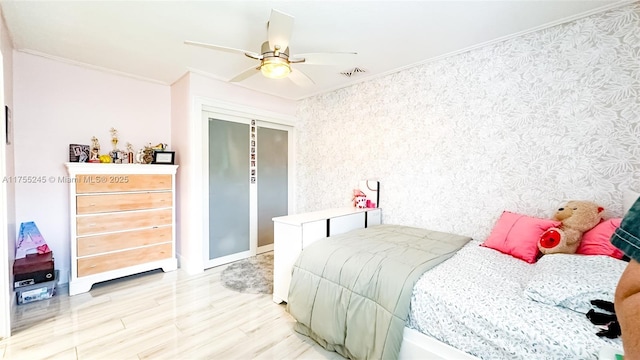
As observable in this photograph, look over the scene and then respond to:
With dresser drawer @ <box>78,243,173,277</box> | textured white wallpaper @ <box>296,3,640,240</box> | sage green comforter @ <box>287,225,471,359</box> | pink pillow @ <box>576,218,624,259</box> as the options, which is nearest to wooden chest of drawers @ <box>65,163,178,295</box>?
dresser drawer @ <box>78,243,173,277</box>

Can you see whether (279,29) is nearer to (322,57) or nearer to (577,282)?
(322,57)

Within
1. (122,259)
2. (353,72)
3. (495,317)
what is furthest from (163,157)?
(495,317)

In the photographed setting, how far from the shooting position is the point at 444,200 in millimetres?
2611

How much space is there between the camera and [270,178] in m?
3.96

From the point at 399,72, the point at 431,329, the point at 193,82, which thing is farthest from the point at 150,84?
the point at 431,329

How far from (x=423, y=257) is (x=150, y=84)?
362 cm

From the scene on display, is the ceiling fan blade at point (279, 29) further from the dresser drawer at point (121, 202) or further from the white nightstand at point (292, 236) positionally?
the dresser drawer at point (121, 202)

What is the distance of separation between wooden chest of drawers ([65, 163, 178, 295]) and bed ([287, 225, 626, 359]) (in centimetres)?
190

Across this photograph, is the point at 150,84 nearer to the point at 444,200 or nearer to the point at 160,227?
the point at 160,227

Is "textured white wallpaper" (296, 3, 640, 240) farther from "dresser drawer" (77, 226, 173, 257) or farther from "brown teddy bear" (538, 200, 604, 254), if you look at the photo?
"dresser drawer" (77, 226, 173, 257)

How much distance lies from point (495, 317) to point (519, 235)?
1.00 meters

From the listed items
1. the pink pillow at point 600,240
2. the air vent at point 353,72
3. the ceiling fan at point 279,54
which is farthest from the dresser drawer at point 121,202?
the pink pillow at point 600,240

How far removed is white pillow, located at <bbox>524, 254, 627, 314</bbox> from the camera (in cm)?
113

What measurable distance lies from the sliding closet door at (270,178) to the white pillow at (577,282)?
3182 millimetres
